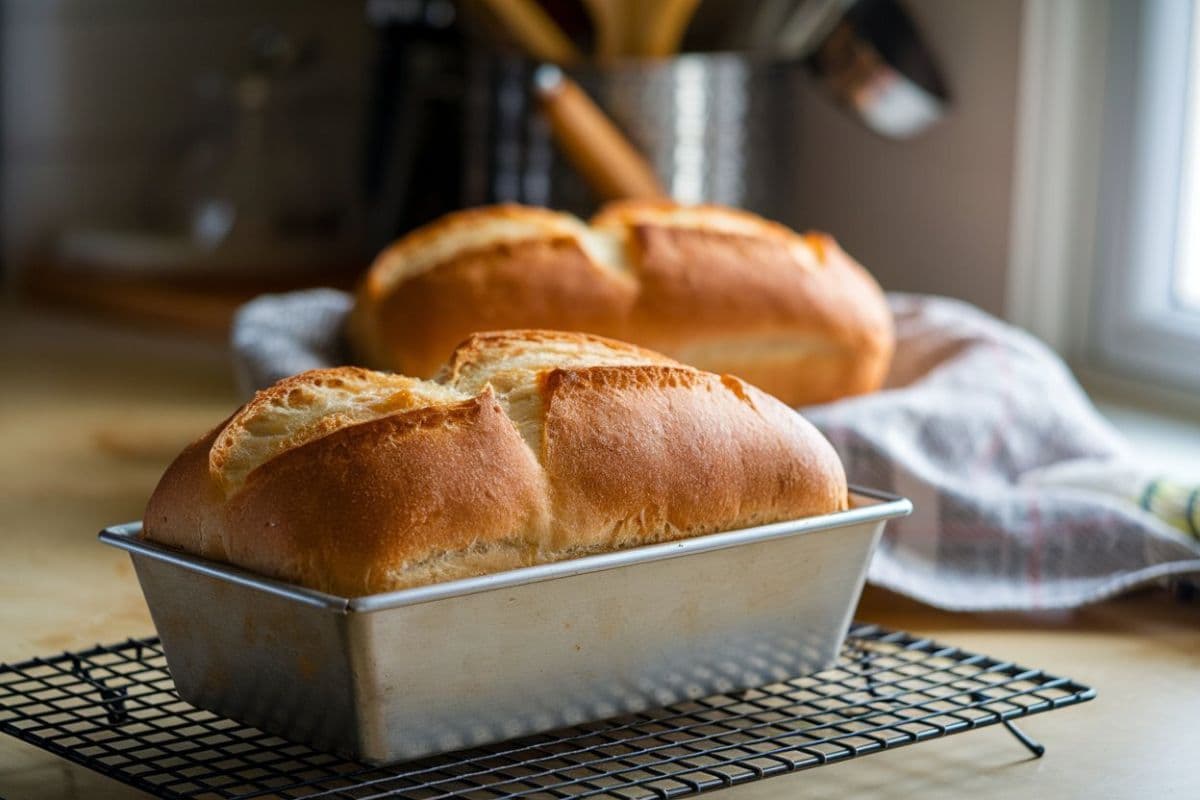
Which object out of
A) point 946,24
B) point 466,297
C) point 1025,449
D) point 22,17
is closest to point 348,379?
point 466,297

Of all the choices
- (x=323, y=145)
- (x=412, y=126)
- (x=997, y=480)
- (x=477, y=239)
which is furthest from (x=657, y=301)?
(x=323, y=145)

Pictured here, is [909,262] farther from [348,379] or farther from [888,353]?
[348,379]

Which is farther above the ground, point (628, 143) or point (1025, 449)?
point (628, 143)

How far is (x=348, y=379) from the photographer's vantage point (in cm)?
78

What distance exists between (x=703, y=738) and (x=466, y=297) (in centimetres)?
54

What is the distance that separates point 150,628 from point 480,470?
1.18 feet

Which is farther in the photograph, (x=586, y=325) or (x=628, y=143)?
(x=628, y=143)

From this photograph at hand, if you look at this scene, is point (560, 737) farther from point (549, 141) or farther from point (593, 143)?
point (549, 141)

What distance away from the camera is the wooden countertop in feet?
2.45

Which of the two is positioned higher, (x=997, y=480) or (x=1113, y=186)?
(x=1113, y=186)

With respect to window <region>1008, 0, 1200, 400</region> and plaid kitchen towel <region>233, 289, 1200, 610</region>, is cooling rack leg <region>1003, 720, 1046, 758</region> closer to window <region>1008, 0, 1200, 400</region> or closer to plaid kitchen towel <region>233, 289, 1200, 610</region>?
plaid kitchen towel <region>233, 289, 1200, 610</region>

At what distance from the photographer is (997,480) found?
3.82 ft

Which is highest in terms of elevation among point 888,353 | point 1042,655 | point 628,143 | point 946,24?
point 946,24

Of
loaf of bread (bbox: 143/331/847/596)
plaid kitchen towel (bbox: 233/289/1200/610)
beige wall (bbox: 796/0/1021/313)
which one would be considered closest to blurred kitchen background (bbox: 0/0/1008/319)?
beige wall (bbox: 796/0/1021/313)
